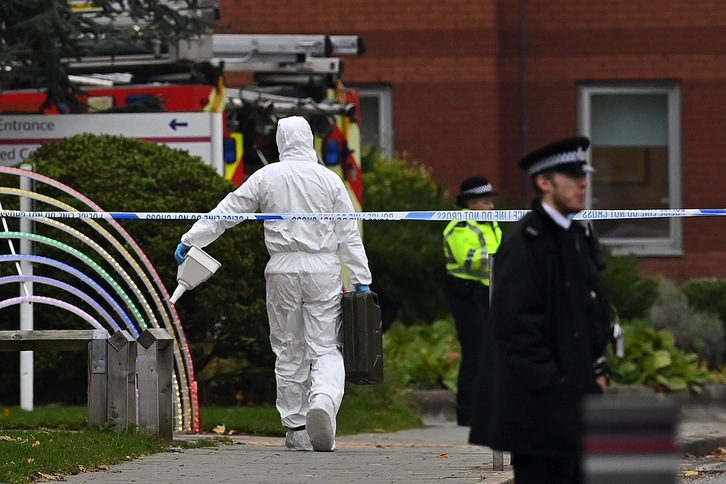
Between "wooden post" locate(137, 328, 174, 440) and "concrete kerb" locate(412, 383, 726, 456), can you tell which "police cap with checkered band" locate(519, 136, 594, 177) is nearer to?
"wooden post" locate(137, 328, 174, 440)

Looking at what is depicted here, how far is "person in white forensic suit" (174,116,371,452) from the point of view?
9.98 metres

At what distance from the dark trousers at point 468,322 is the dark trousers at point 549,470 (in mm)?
6346

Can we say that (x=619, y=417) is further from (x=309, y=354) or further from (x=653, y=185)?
(x=653, y=185)

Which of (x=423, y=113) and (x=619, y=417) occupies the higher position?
(x=423, y=113)

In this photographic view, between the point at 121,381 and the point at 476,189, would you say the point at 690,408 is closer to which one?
the point at 476,189

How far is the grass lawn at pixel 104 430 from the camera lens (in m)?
8.71

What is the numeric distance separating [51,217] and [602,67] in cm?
1156

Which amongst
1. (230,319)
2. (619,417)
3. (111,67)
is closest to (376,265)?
Answer: (111,67)

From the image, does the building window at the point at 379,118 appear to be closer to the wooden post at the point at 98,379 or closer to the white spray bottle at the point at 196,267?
the white spray bottle at the point at 196,267

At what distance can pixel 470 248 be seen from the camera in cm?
1238

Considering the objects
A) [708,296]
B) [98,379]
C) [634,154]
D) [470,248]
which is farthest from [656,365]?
[634,154]

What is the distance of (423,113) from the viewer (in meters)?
21.5

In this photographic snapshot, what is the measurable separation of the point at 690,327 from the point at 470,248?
5.07 meters

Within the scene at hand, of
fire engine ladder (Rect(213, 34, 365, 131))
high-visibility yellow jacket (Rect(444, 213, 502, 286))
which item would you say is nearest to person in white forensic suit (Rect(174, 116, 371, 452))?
high-visibility yellow jacket (Rect(444, 213, 502, 286))
